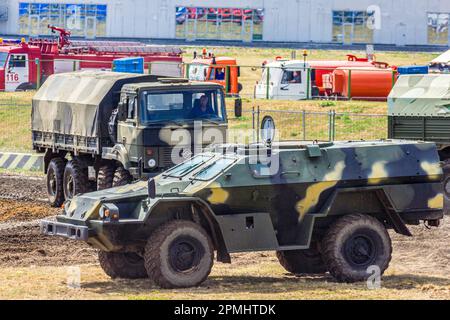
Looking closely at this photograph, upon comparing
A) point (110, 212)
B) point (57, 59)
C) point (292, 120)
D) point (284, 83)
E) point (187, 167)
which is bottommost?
point (110, 212)

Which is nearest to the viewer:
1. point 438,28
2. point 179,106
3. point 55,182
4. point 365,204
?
point 365,204

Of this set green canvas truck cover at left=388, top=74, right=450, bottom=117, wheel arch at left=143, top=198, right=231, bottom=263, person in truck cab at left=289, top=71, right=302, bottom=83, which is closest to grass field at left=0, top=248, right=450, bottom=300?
wheel arch at left=143, top=198, right=231, bottom=263

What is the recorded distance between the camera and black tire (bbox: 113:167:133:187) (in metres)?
22.0

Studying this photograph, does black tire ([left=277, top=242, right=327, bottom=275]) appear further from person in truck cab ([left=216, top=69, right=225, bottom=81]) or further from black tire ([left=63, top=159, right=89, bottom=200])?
person in truck cab ([left=216, top=69, right=225, bottom=81])

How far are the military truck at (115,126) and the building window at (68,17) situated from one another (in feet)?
156

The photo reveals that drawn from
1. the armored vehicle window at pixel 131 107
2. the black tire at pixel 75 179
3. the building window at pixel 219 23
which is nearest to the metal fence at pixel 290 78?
the black tire at pixel 75 179

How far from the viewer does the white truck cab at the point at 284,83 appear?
42.1 m

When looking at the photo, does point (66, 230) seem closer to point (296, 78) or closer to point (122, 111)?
point (122, 111)

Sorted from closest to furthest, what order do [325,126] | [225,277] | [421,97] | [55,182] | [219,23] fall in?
[225,277], [421,97], [55,182], [325,126], [219,23]

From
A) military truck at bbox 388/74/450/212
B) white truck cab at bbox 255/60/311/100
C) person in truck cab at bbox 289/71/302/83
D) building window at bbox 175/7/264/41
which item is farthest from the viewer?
building window at bbox 175/7/264/41

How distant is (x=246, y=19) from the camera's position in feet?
249

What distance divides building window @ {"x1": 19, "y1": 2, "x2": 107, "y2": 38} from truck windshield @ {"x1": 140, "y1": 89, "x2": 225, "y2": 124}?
52613 millimetres

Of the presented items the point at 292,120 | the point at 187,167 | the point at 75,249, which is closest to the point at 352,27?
the point at 292,120

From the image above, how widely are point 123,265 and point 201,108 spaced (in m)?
7.22
